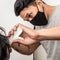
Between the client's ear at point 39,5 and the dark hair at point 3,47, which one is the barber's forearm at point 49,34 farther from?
the client's ear at point 39,5

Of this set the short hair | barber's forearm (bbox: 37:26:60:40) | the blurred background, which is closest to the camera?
barber's forearm (bbox: 37:26:60:40)

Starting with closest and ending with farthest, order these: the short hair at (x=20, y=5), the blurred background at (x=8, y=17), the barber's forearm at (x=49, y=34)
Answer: the barber's forearm at (x=49, y=34), the short hair at (x=20, y=5), the blurred background at (x=8, y=17)

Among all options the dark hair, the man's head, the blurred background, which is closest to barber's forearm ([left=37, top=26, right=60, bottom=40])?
the dark hair

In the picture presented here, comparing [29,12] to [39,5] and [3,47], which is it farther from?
[3,47]

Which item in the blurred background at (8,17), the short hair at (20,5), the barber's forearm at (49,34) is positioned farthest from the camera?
the blurred background at (8,17)

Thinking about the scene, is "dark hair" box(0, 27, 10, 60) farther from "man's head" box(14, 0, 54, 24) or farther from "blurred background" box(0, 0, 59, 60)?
"blurred background" box(0, 0, 59, 60)

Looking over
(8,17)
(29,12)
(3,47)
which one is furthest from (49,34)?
(8,17)

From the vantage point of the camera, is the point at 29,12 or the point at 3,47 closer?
the point at 3,47

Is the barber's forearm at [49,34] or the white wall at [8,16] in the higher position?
the barber's forearm at [49,34]

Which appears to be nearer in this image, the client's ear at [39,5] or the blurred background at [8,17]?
the client's ear at [39,5]

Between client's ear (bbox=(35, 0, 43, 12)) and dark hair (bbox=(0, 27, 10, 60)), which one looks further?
client's ear (bbox=(35, 0, 43, 12))

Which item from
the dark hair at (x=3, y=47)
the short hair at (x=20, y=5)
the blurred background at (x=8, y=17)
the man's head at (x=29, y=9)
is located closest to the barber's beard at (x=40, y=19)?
the man's head at (x=29, y=9)

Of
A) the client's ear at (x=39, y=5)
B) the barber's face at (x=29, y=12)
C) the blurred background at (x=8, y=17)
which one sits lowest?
the blurred background at (x=8, y=17)

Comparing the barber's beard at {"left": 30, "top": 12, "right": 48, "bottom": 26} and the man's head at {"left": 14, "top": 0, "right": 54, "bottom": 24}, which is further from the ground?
the man's head at {"left": 14, "top": 0, "right": 54, "bottom": 24}
